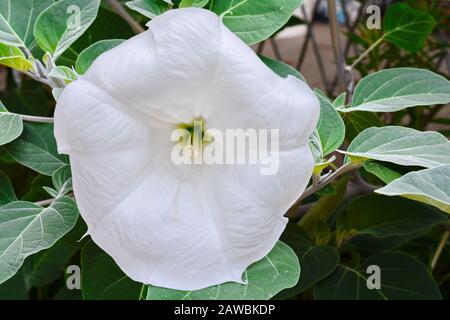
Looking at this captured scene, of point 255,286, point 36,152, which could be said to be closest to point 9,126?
point 36,152

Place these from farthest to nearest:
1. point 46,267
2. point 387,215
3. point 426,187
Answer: point 46,267 < point 387,215 < point 426,187

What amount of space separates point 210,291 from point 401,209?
1.24ft

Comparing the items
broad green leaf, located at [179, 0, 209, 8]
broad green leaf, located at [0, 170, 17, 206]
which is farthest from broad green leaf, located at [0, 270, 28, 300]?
broad green leaf, located at [179, 0, 209, 8]

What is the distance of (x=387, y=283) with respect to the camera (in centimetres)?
73

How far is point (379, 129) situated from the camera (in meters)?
0.54

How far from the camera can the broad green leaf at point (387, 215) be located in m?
0.74

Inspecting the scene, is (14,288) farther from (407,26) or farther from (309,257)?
(407,26)

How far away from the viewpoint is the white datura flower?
1.39 ft

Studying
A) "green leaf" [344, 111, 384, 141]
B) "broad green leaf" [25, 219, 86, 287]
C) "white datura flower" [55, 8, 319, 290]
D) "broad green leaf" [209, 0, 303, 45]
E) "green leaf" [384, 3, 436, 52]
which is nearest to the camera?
"white datura flower" [55, 8, 319, 290]

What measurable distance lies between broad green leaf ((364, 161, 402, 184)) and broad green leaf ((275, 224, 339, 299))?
17 centimetres

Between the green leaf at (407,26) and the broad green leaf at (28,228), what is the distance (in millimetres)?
482

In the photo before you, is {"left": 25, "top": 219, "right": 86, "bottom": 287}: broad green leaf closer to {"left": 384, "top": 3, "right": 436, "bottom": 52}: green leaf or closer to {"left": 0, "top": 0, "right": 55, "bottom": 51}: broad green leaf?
{"left": 0, "top": 0, "right": 55, "bottom": 51}: broad green leaf

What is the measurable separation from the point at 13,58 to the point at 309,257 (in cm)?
38
